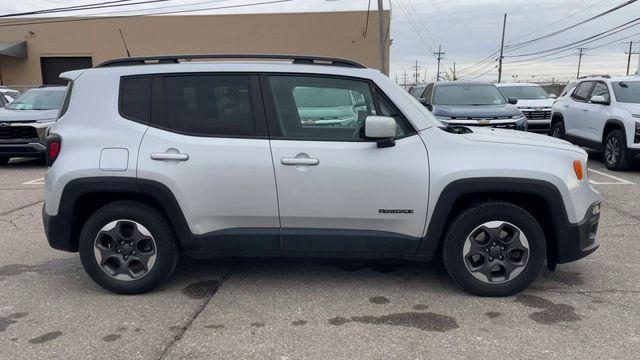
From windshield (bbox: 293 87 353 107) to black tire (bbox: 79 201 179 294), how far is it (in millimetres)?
1395

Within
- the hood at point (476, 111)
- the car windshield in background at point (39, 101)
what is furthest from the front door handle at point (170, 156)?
the car windshield in background at point (39, 101)

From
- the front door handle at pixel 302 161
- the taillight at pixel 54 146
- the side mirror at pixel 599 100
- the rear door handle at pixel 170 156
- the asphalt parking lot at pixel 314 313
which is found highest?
the side mirror at pixel 599 100

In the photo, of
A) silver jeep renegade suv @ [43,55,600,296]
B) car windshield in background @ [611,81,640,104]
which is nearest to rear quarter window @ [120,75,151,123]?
silver jeep renegade suv @ [43,55,600,296]

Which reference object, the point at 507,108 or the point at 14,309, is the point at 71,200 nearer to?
the point at 14,309

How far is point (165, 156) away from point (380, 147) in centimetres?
157

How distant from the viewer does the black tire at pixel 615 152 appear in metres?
9.28

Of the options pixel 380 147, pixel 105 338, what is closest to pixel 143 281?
pixel 105 338

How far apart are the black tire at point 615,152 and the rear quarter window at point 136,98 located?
843cm

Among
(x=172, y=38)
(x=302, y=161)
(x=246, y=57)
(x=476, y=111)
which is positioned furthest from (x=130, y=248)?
(x=172, y=38)

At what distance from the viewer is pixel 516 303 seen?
3.86 meters

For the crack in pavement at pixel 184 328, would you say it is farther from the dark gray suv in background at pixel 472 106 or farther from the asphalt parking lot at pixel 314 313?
the dark gray suv in background at pixel 472 106

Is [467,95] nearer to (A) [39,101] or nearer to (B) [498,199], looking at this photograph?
(B) [498,199]

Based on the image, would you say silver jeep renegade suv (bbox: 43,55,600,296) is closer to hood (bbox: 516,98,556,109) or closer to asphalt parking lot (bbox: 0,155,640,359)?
asphalt parking lot (bbox: 0,155,640,359)

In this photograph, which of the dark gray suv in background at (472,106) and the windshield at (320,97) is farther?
the dark gray suv in background at (472,106)
